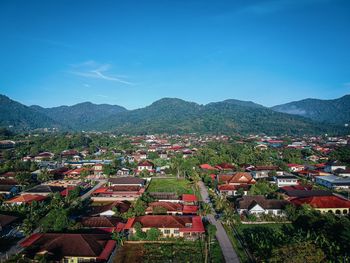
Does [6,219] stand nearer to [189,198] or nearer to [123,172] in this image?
[189,198]

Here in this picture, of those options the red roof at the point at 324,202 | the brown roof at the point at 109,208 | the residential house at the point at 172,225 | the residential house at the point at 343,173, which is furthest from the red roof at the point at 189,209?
the residential house at the point at 343,173

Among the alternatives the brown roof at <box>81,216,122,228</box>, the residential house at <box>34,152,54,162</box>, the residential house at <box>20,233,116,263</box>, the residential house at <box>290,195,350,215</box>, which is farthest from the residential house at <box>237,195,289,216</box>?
the residential house at <box>34,152,54,162</box>

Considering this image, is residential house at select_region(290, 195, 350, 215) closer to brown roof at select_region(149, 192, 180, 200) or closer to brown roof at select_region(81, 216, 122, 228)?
brown roof at select_region(149, 192, 180, 200)

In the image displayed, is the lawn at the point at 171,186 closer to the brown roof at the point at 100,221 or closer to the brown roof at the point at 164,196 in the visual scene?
the brown roof at the point at 164,196

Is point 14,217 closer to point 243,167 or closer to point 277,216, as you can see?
point 277,216

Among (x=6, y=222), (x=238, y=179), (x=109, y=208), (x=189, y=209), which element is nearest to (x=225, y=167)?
(x=238, y=179)

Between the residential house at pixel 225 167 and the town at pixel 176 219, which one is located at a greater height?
the residential house at pixel 225 167
